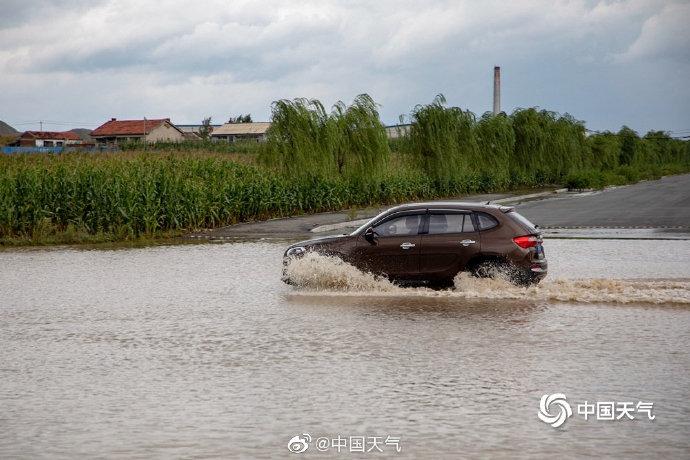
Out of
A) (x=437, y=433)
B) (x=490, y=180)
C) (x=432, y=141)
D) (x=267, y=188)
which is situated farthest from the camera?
(x=490, y=180)

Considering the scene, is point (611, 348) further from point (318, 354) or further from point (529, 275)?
point (529, 275)

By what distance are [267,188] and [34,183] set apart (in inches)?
371

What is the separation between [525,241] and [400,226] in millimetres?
2033

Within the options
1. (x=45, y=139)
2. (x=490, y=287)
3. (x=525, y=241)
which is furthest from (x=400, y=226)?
(x=45, y=139)

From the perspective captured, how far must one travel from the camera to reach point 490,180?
6372 cm

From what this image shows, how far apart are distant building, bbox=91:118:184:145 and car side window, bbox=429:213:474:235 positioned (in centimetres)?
11781

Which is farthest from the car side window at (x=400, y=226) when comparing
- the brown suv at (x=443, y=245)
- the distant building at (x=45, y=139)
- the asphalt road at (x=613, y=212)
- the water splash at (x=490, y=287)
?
the distant building at (x=45, y=139)

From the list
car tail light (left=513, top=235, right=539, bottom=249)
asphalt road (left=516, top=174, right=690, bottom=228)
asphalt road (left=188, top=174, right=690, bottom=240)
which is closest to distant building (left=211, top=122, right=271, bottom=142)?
asphalt road (left=516, top=174, right=690, bottom=228)

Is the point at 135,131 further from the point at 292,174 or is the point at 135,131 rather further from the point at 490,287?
the point at 490,287

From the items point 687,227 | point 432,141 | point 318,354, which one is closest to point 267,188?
point 687,227

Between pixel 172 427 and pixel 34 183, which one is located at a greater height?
pixel 34 183

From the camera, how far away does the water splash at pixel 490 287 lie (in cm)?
1498

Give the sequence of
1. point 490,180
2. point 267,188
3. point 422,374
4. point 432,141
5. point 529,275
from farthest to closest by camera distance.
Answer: point 490,180
point 432,141
point 267,188
point 529,275
point 422,374

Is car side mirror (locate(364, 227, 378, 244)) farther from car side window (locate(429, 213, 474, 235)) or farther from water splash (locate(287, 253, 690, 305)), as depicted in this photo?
car side window (locate(429, 213, 474, 235))
